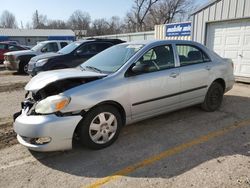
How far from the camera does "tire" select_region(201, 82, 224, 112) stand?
16.6 ft

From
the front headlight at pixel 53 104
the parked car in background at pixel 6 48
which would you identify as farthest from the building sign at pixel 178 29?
the parked car in background at pixel 6 48

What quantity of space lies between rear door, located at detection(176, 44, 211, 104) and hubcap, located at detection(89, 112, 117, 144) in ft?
5.27

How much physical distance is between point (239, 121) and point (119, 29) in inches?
2123

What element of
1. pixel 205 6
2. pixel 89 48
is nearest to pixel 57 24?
pixel 89 48

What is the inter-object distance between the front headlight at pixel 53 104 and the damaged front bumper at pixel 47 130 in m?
0.08

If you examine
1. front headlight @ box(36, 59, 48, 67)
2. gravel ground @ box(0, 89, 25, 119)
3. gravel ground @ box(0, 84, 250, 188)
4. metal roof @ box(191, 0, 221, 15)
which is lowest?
gravel ground @ box(0, 89, 25, 119)

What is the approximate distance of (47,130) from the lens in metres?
3.00

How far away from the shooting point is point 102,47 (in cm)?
945

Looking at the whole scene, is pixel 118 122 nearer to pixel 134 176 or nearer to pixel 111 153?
pixel 111 153

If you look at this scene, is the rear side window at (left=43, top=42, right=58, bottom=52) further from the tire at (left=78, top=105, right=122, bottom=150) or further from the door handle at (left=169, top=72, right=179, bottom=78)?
the tire at (left=78, top=105, right=122, bottom=150)

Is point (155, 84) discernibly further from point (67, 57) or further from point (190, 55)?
point (67, 57)

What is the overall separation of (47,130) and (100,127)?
0.79m

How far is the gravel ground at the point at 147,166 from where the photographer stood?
2803 millimetres

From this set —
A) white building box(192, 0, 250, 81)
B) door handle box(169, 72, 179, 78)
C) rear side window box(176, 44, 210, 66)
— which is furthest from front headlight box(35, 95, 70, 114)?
white building box(192, 0, 250, 81)
